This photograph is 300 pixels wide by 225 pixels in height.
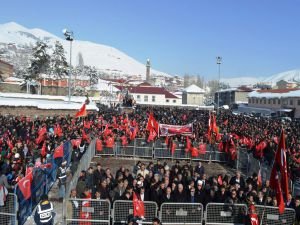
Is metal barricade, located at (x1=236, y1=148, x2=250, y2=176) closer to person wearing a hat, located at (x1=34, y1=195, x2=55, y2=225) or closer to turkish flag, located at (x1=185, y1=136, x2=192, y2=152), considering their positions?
turkish flag, located at (x1=185, y1=136, x2=192, y2=152)

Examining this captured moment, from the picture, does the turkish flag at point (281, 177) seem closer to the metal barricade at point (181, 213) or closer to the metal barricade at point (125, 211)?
the metal barricade at point (181, 213)

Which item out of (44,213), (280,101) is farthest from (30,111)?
(280,101)

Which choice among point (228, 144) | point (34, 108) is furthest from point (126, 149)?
point (34, 108)

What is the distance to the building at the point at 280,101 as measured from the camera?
64.4 m

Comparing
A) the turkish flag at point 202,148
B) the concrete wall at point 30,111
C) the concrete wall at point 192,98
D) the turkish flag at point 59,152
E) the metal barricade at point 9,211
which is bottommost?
the metal barricade at point 9,211

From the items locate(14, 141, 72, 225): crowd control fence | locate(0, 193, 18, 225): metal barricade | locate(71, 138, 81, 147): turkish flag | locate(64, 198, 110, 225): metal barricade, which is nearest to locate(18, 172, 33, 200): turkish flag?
locate(14, 141, 72, 225): crowd control fence

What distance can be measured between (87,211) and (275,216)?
4300mm

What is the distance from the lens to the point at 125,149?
73.6 feet

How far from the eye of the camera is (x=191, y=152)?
69.5ft

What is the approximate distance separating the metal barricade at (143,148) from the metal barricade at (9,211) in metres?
12.7

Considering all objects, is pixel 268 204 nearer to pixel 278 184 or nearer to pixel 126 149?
pixel 278 184

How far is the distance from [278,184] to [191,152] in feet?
40.9

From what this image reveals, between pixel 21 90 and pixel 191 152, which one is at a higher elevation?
pixel 21 90

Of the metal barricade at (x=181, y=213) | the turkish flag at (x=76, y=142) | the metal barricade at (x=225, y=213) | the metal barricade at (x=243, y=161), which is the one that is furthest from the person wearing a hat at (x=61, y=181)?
the metal barricade at (x=243, y=161)
